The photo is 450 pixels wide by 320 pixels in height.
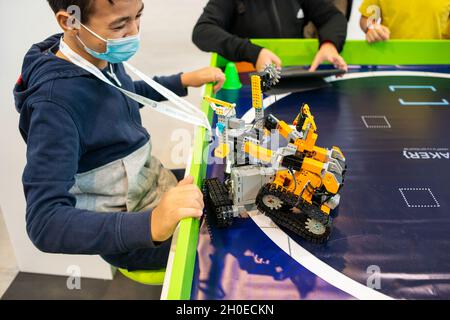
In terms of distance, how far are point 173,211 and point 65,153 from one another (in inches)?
8.2

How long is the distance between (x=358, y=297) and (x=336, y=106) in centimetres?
71

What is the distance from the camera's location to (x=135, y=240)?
2.20 ft

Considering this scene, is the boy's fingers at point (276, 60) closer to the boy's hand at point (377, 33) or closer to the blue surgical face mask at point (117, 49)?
the boy's hand at point (377, 33)

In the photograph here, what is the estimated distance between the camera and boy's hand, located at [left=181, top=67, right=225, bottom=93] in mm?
1184

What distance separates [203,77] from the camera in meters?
1.19

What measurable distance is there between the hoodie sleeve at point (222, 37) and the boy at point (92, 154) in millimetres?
519

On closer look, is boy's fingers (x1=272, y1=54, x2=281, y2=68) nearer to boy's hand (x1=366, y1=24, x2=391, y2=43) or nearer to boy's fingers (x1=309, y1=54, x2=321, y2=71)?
boy's fingers (x1=309, y1=54, x2=321, y2=71)

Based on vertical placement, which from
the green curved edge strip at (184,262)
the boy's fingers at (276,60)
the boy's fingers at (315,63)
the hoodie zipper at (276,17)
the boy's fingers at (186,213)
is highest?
the hoodie zipper at (276,17)

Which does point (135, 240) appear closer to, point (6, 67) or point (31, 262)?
point (6, 67)

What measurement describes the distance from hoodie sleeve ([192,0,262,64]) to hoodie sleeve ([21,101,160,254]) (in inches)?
31.9

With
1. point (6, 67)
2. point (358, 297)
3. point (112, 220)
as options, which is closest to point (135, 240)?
point (112, 220)

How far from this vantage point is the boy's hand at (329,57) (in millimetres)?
1351

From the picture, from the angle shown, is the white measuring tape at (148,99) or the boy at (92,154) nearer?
the boy at (92,154)

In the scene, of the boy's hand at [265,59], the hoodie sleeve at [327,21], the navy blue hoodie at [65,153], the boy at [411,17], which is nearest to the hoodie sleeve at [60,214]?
the navy blue hoodie at [65,153]
